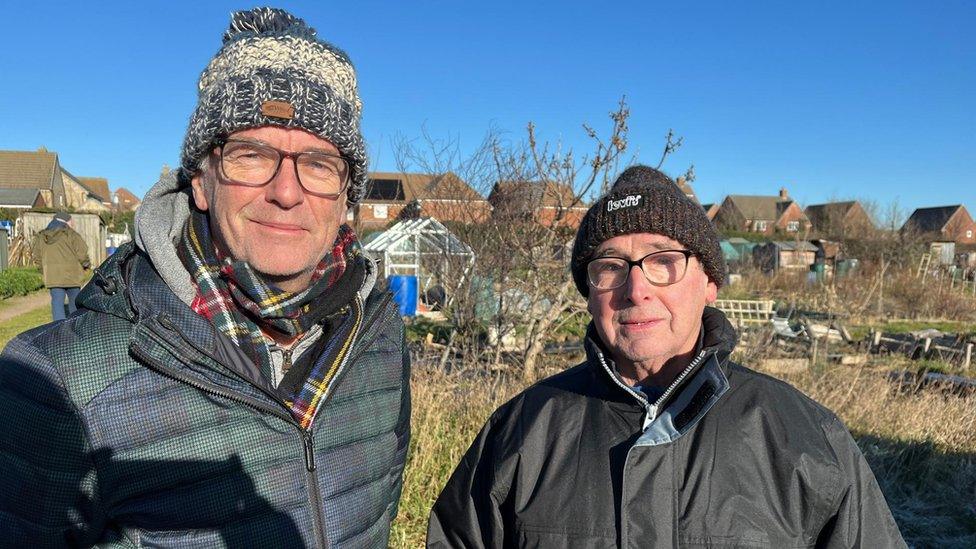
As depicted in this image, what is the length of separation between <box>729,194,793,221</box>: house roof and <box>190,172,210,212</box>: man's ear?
80.3m

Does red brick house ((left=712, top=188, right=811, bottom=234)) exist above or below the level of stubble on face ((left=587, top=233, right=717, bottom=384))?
above

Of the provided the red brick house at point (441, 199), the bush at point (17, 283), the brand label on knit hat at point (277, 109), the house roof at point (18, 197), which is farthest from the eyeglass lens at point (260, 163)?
the house roof at point (18, 197)

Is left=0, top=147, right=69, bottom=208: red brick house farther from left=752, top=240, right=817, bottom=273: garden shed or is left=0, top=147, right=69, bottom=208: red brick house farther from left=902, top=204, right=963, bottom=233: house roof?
left=902, top=204, right=963, bottom=233: house roof

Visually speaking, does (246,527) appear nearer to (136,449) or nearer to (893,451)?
(136,449)

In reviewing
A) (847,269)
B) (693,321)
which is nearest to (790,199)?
(847,269)

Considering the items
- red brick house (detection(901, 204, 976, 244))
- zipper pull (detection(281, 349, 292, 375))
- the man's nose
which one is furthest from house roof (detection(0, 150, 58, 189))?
red brick house (detection(901, 204, 976, 244))

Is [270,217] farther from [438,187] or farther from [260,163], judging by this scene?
[438,187]

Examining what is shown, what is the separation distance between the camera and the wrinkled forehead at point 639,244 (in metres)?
2.02

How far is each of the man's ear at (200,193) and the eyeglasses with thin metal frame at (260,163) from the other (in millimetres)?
119

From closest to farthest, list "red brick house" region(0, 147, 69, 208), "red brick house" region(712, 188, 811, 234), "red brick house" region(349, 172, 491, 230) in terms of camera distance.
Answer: "red brick house" region(349, 172, 491, 230) → "red brick house" region(0, 147, 69, 208) → "red brick house" region(712, 188, 811, 234)

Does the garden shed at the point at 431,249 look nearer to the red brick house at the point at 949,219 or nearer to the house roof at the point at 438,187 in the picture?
the house roof at the point at 438,187

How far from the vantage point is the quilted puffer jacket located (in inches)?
61.1

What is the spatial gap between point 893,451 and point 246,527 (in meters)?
6.35

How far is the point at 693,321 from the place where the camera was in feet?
6.66
